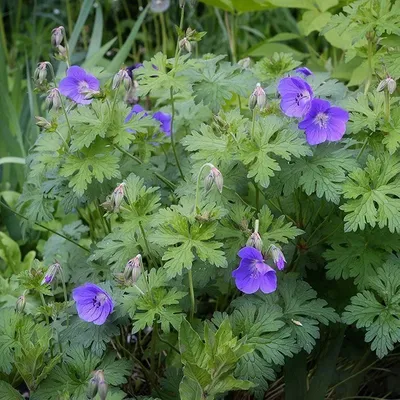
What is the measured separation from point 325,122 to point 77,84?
0.59m

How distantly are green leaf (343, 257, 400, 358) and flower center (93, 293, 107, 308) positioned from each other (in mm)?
490

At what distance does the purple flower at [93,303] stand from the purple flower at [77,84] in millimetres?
456

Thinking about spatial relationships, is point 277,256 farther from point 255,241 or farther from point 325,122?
point 325,122

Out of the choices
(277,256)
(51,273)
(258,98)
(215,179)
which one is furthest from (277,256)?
(51,273)

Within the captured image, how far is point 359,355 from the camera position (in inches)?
70.4

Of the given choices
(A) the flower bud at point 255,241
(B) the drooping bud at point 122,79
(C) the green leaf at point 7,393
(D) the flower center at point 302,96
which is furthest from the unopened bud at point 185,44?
(C) the green leaf at point 7,393

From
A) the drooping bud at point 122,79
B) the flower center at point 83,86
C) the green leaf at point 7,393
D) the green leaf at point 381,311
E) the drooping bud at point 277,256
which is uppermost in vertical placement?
the drooping bud at point 122,79

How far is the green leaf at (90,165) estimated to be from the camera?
63.1 inches

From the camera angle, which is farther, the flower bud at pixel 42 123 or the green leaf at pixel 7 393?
the flower bud at pixel 42 123

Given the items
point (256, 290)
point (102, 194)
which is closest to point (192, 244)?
point (256, 290)

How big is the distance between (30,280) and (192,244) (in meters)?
0.37

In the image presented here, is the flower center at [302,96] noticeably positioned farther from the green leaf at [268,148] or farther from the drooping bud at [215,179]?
the drooping bud at [215,179]

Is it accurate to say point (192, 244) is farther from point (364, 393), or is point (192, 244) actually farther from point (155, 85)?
point (364, 393)

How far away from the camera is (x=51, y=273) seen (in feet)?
5.07
